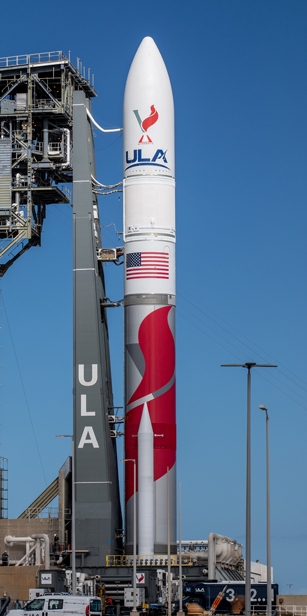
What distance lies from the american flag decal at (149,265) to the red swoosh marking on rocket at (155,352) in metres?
2.52

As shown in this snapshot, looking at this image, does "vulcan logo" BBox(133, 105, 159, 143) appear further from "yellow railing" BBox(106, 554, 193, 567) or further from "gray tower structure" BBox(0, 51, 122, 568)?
"yellow railing" BBox(106, 554, 193, 567)

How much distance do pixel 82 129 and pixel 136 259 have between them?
37.2ft

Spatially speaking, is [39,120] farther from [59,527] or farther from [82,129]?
[59,527]

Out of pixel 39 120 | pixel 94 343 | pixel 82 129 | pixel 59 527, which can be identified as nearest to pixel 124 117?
pixel 82 129

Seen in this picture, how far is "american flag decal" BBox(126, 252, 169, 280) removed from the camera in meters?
73.9

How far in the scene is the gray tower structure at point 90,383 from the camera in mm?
72312

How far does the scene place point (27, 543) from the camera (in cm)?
7600

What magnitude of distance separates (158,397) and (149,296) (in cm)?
710

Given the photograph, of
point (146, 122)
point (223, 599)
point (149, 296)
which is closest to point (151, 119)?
point (146, 122)

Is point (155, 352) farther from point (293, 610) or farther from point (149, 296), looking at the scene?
point (293, 610)

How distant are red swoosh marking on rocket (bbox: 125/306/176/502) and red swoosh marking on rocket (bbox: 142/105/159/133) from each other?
13099mm

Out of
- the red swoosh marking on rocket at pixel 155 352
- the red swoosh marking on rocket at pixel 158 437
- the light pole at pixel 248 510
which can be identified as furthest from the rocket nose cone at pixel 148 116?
the light pole at pixel 248 510

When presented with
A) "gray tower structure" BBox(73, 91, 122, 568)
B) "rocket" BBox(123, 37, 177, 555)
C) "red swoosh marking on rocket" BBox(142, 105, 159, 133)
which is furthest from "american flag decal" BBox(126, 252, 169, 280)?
"red swoosh marking on rocket" BBox(142, 105, 159, 133)

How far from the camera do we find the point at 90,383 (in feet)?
243
